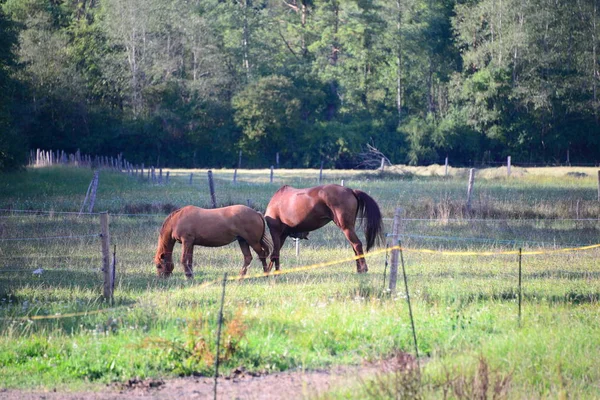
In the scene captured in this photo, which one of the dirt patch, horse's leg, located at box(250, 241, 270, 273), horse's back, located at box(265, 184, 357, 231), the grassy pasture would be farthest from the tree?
the dirt patch

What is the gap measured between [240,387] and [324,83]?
54.9 m

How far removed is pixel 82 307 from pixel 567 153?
50670 mm

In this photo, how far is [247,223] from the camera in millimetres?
13734

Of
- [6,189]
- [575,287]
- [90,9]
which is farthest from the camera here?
[90,9]

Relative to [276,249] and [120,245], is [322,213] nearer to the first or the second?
[276,249]

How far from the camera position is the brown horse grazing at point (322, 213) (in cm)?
1409

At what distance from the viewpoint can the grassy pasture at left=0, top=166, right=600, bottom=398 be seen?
7945 mm

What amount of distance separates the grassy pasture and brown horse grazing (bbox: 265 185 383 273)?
0.57m

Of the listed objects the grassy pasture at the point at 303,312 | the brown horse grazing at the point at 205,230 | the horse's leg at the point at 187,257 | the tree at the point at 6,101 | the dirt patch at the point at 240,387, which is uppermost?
the tree at the point at 6,101

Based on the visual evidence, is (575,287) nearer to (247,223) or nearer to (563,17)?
(247,223)

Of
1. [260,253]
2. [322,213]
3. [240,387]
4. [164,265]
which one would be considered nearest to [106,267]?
[164,265]

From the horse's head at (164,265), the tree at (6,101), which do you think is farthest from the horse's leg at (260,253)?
the tree at (6,101)

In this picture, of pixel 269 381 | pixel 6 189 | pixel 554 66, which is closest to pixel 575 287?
pixel 269 381

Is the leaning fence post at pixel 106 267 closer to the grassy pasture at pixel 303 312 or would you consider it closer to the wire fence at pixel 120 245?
the grassy pasture at pixel 303 312
